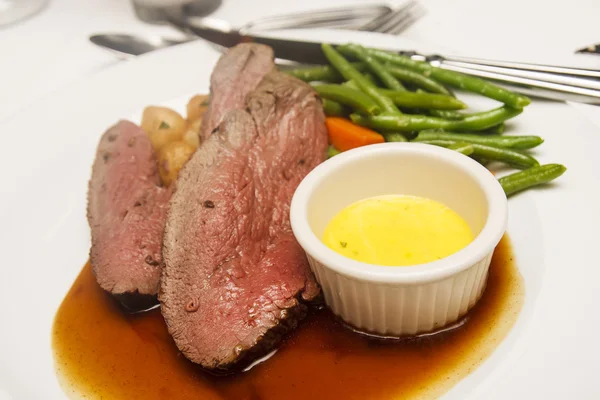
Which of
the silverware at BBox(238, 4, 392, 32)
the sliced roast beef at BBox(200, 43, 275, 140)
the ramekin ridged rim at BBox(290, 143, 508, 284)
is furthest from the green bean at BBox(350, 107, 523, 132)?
the silverware at BBox(238, 4, 392, 32)

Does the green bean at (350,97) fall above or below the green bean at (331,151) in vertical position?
above

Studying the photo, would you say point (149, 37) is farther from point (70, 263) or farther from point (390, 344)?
point (390, 344)

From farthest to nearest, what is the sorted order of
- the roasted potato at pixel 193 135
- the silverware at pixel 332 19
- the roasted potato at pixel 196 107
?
the silverware at pixel 332 19 → the roasted potato at pixel 196 107 → the roasted potato at pixel 193 135

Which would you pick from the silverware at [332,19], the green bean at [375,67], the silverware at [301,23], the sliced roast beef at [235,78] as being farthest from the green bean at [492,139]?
the silverware at [332,19]

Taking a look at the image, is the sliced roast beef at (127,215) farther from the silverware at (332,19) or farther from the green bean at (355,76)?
the silverware at (332,19)

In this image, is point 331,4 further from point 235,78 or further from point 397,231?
point 397,231

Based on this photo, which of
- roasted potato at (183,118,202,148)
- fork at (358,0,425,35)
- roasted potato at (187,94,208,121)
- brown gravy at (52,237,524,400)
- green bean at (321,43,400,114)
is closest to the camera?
brown gravy at (52,237,524,400)

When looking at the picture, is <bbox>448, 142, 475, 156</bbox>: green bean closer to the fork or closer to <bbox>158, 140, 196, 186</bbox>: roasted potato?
<bbox>158, 140, 196, 186</bbox>: roasted potato

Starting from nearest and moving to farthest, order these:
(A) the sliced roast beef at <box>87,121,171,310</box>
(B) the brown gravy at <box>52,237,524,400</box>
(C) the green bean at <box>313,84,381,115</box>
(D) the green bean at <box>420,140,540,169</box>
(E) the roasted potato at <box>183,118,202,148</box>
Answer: (B) the brown gravy at <box>52,237,524,400</box> < (A) the sliced roast beef at <box>87,121,171,310</box> < (D) the green bean at <box>420,140,540,169</box> < (C) the green bean at <box>313,84,381,115</box> < (E) the roasted potato at <box>183,118,202,148</box>
